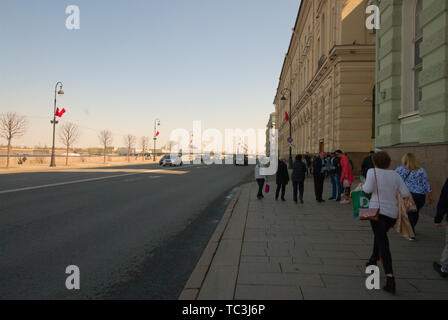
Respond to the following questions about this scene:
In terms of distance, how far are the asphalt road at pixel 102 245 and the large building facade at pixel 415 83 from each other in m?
5.82

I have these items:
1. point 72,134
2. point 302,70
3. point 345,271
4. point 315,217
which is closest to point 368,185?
point 345,271

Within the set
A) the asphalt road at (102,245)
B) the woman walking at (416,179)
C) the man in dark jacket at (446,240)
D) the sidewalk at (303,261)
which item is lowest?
the asphalt road at (102,245)

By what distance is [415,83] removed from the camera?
10.9m

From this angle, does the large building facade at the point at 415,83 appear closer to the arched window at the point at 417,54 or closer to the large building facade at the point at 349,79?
the arched window at the point at 417,54

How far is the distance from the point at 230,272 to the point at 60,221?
521 cm

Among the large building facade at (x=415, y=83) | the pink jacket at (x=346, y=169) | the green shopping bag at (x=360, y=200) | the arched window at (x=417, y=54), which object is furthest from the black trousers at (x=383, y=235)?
the arched window at (x=417, y=54)

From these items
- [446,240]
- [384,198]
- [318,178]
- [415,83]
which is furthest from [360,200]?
[415,83]

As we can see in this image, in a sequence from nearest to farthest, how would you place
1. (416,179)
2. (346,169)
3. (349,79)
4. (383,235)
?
(383,235)
(416,179)
(346,169)
(349,79)

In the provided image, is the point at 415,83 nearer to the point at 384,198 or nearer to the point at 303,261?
the point at 384,198

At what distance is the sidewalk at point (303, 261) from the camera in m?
3.87

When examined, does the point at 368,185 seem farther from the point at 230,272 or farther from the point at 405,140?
the point at 405,140

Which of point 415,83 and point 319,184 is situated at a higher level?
point 415,83

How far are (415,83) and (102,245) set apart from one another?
34.0ft

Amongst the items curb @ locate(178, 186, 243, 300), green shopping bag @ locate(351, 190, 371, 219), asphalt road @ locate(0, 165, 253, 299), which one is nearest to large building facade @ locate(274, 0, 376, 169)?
asphalt road @ locate(0, 165, 253, 299)
